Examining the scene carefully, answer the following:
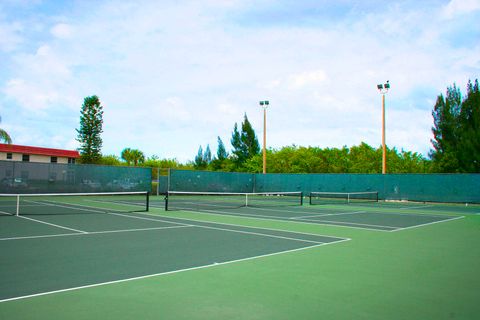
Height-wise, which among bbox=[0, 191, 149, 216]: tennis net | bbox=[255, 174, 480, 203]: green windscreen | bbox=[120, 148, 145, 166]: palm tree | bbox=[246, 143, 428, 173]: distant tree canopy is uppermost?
bbox=[120, 148, 145, 166]: palm tree

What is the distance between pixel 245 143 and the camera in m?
59.0

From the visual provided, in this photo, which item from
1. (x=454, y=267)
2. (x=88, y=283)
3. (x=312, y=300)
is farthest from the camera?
(x=454, y=267)

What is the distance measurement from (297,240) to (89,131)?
160ft

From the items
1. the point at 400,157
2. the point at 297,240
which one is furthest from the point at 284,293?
the point at 400,157

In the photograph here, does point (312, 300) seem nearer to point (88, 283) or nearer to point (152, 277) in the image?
point (152, 277)

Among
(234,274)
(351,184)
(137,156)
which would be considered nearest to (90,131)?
(137,156)

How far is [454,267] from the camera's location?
241 inches

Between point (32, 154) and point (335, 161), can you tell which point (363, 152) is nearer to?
→ point (335, 161)

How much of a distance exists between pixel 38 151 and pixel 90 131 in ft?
36.0

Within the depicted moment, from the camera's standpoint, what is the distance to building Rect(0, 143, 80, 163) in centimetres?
5553

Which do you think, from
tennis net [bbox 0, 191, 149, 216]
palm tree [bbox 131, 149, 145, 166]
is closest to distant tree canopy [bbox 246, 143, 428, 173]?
tennis net [bbox 0, 191, 149, 216]

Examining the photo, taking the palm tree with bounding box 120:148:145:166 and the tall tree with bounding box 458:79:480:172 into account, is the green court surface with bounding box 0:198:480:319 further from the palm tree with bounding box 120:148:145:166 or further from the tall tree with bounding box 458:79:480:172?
the palm tree with bounding box 120:148:145:166

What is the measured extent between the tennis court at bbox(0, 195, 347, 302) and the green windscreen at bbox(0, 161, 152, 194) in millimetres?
12400

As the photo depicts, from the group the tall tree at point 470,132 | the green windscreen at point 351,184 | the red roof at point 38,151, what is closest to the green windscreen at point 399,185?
the green windscreen at point 351,184
